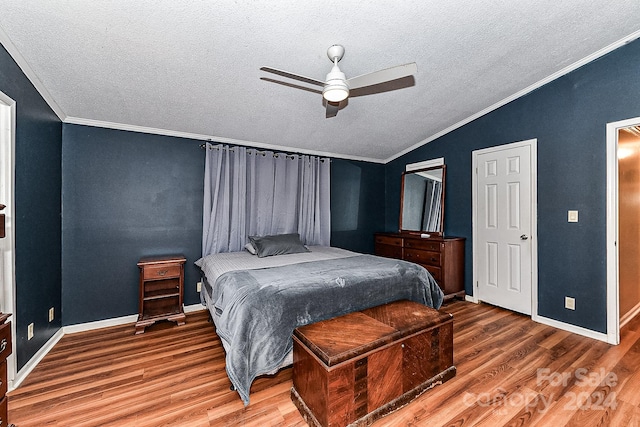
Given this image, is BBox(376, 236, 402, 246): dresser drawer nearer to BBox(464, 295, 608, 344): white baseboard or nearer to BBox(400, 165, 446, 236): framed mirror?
BBox(400, 165, 446, 236): framed mirror

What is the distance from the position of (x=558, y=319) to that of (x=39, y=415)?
4.39 metres

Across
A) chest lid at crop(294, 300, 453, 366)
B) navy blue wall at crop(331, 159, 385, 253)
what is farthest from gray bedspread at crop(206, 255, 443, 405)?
navy blue wall at crop(331, 159, 385, 253)

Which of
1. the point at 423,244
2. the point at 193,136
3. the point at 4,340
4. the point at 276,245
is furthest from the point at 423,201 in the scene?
the point at 4,340

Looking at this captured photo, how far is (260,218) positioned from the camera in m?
3.81

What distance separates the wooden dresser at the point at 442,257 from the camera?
144 inches

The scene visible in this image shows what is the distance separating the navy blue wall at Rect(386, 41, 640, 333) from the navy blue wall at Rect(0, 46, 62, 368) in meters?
4.65

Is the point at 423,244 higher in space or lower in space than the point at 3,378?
higher

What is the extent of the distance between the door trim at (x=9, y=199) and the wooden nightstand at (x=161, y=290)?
3.09 feet

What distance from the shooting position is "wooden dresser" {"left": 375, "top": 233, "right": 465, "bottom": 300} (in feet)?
12.0

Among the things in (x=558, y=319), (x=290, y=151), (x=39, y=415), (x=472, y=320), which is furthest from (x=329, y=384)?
(x=290, y=151)

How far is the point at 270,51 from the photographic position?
2166 millimetres

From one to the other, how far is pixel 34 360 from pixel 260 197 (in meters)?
2.55

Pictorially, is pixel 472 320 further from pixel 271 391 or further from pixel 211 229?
pixel 211 229

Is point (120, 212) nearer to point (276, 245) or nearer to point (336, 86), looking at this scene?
point (276, 245)
